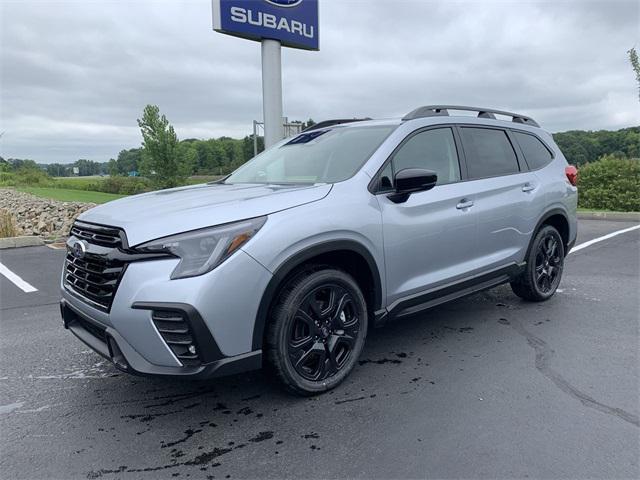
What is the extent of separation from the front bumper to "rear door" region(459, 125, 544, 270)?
222 cm

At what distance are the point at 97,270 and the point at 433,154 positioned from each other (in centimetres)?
258

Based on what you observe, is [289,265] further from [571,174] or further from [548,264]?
[571,174]

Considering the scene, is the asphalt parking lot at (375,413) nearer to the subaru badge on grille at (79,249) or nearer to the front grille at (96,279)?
the front grille at (96,279)

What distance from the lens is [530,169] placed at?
473 cm

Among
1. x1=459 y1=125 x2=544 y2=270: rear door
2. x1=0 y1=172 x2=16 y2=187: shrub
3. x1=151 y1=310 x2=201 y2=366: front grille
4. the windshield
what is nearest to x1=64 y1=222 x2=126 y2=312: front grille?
x1=151 y1=310 x2=201 y2=366: front grille

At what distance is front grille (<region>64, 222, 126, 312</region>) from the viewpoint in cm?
261

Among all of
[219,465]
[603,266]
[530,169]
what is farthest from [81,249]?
[603,266]

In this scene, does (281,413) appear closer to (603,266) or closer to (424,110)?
(424,110)

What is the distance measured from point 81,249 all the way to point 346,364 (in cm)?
181

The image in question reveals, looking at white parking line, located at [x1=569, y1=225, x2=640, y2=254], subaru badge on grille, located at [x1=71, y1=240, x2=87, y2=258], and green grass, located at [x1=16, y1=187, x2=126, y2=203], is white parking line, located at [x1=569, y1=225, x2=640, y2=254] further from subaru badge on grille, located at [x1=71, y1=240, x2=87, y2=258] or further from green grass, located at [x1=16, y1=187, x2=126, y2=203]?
green grass, located at [x1=16, y1=187, x2=126, y2=203]

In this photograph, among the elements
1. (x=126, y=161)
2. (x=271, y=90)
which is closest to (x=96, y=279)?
(x=271, y=90)

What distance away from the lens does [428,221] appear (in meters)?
3.51

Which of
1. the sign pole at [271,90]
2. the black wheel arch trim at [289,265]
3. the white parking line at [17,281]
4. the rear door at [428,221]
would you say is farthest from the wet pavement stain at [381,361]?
the sign pole at [271,90]

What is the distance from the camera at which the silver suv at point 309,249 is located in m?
2.50
